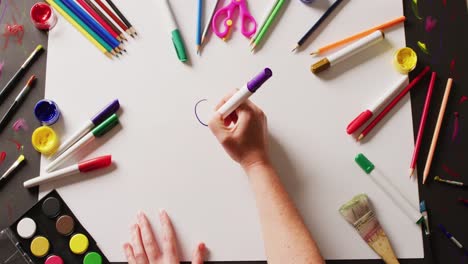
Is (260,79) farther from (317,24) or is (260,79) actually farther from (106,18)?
(106,18)

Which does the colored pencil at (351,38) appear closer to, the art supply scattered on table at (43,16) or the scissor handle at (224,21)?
the scissor handle at (224,21)

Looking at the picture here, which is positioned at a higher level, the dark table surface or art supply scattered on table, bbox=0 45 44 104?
art supply scattered on table, bbox=0 45 44 104

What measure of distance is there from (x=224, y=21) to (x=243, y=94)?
0.72ft

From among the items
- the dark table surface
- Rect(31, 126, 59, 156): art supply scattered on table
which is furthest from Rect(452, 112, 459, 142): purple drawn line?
Rect(31, 126, 59, 156): art supply scattered on table

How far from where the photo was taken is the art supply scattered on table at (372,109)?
781 mm

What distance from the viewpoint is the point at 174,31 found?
817mm

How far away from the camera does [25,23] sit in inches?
33.3

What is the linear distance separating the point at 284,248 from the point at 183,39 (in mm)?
437

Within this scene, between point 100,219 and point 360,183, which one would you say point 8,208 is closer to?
point 100,219

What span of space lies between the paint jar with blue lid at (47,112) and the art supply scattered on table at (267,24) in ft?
1.30

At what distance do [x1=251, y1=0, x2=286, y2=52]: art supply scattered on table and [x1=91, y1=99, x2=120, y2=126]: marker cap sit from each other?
282 millimetres

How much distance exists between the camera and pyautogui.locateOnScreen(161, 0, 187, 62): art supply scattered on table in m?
0.81

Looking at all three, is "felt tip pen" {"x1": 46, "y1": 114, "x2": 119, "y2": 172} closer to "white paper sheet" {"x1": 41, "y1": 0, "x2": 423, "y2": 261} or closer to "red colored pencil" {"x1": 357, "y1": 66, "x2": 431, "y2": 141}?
"white paper sheet" {"x1": 41, "y1": 0, "x2": 423, "y2": 261}

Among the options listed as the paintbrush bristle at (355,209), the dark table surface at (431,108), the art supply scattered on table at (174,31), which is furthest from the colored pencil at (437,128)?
the art supply scattered on table at (174,31)
